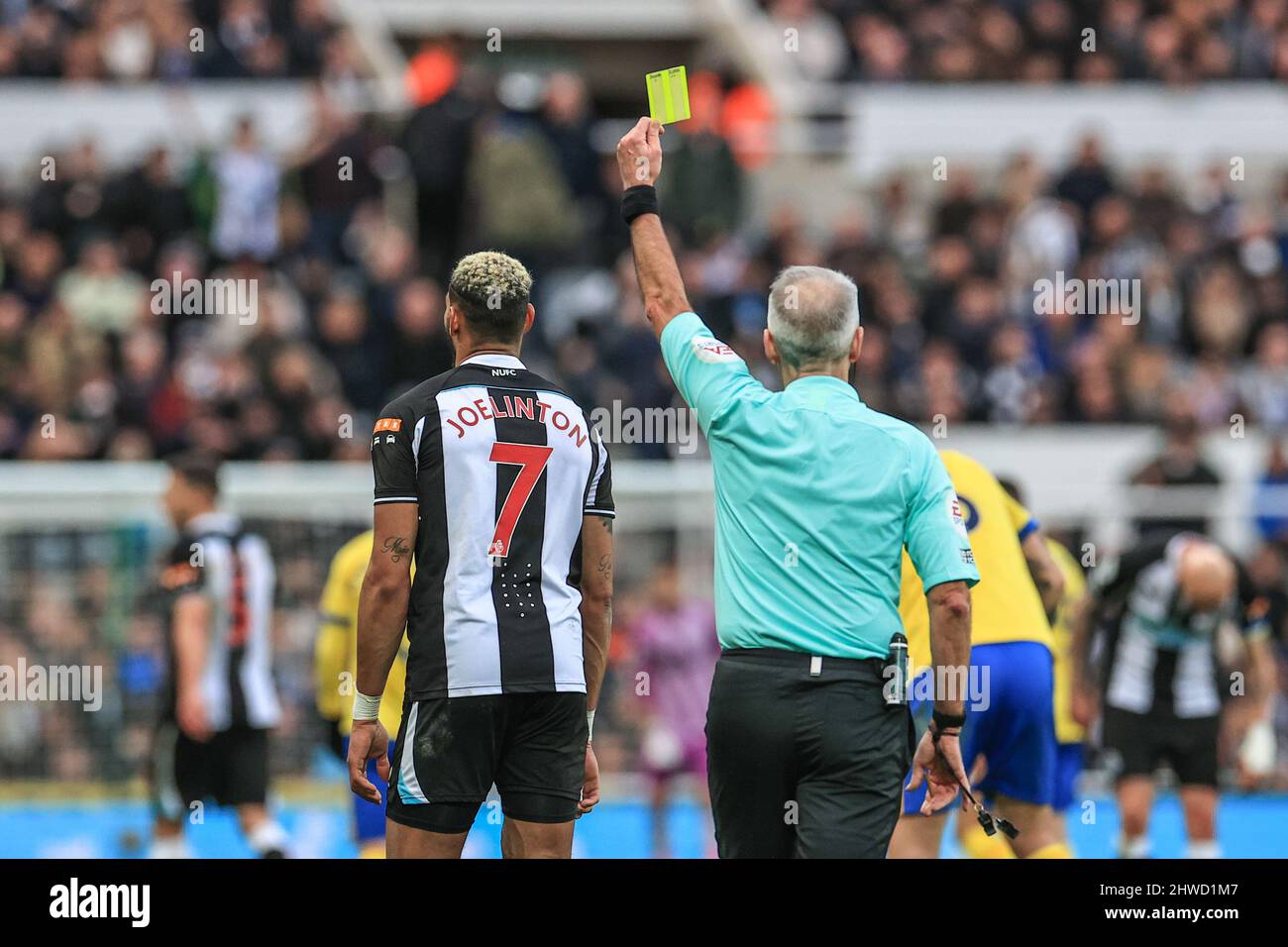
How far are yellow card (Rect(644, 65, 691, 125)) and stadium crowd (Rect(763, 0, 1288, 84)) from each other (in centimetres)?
1507

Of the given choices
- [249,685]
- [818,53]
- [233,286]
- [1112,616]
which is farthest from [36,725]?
[818,53]

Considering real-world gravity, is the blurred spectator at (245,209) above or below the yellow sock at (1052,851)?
above

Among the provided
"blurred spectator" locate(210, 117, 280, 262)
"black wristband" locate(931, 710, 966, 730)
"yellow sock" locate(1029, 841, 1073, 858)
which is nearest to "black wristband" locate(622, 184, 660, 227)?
"black wristband" locate(931, 710, 966, 730)

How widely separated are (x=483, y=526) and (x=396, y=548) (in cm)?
26

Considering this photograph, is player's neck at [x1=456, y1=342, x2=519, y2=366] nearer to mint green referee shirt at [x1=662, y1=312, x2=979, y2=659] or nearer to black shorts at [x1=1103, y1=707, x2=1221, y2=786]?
mint green referee shirt at [x1=662, y1=312, x2=979, y2=659]

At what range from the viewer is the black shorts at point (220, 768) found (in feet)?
33.7

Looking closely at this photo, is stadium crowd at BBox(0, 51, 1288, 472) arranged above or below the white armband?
above

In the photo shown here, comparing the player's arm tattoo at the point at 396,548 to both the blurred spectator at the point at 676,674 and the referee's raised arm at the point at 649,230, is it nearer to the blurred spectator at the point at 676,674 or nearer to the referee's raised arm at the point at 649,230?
the referee's raised arm at the point at 649,230

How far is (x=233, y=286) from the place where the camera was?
57.7 feet

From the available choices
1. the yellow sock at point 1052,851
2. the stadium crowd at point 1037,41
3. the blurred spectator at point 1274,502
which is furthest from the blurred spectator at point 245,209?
the yellow sock at point 1052,851

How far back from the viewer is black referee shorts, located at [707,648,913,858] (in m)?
5.75

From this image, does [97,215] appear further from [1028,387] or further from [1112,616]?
[1112,616]

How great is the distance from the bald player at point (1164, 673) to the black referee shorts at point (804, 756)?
14.8ft

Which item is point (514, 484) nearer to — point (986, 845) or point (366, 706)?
point (366, 706)
